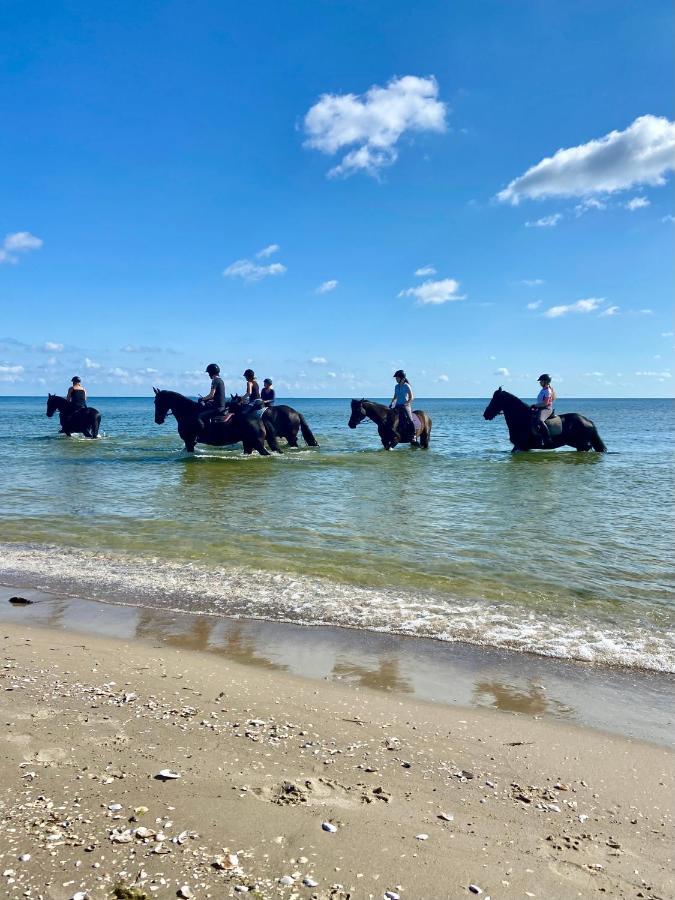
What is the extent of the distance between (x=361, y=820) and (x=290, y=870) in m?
0.42

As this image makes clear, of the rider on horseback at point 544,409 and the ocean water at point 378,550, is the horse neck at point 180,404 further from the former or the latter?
the rider on horseback at point 544,409

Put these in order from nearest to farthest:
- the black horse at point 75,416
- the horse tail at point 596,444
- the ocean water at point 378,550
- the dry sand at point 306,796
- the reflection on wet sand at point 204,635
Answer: the dry sand at point 306,796
the reflection on wet sand at point 204,635
the ocean water at point 378,550
the horse tail at point 596,444
the black horse at point 75,416

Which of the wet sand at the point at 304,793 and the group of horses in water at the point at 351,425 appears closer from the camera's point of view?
the wet sand at the point at 304,793

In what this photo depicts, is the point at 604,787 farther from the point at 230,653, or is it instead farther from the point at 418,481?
the point at 418,481

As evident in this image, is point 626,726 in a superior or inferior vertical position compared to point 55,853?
inferior

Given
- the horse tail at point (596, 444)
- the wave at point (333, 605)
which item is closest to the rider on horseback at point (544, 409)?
the horse tail at point (596, 444)

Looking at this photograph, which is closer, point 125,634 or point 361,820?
point 361,820

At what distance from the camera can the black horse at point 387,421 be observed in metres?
20.3

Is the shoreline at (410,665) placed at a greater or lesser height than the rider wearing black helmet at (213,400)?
lesser

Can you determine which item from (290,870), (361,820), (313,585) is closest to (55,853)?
(290,870)

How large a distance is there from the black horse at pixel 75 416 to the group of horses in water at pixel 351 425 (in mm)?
7326

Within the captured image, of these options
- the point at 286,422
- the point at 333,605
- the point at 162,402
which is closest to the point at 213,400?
the point at 162,402

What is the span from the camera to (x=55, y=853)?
7.05 feet

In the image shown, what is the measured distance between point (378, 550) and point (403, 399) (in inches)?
535
